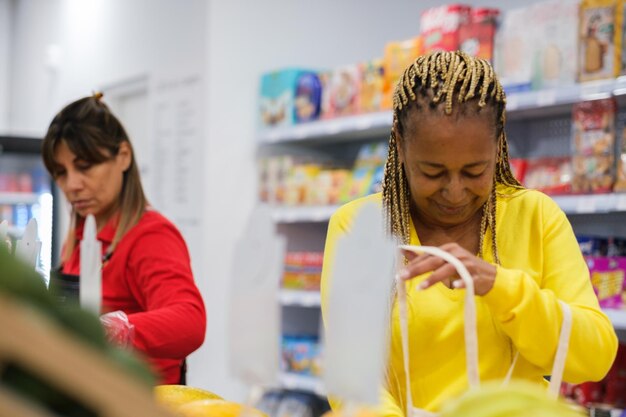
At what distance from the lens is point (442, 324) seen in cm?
131

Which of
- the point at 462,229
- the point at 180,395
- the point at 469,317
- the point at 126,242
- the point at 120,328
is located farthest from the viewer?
the point at 126,242

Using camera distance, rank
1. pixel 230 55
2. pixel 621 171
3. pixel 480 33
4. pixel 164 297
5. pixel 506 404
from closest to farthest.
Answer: pixel 506 404 < pixel 164 297 < pixel 621 171 < pixel 480 33 < pixel 230 55

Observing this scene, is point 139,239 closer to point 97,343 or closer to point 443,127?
point 443,127

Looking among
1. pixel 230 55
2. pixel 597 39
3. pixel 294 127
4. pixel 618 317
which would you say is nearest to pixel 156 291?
pixel 618 317

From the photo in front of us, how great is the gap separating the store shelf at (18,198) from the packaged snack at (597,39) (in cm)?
440

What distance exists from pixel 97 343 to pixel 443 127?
0.82m

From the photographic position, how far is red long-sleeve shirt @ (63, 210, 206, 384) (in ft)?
5.71

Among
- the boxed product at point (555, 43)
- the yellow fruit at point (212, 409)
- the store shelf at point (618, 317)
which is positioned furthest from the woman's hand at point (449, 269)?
the boxed product at point (555, 43)

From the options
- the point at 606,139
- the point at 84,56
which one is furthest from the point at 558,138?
the point at 84,56

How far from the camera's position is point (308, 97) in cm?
473

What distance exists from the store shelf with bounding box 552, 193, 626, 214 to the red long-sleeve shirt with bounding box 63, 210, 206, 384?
5.70 ft

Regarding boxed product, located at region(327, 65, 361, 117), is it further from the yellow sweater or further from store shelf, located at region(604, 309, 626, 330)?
the yellow sweater

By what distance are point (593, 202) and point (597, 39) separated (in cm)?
61

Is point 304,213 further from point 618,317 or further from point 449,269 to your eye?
point 449,269
